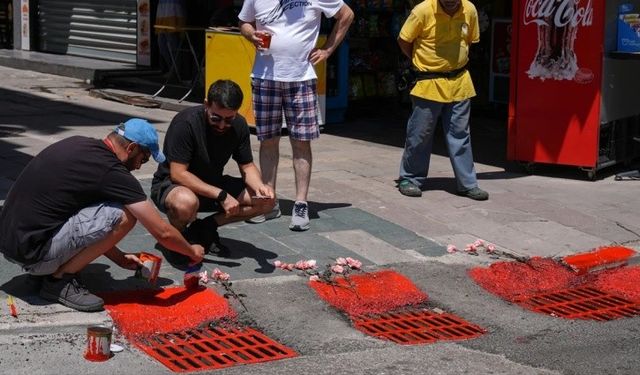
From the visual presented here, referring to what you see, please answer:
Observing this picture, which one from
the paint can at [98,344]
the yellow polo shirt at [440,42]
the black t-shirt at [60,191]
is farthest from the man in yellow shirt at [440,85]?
the paint can at [98,344]

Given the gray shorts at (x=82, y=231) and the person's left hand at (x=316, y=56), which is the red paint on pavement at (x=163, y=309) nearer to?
the gray shorts at (x=82, y=231)

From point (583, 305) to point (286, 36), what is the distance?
281 centimetres

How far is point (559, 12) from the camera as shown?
9.76 metres

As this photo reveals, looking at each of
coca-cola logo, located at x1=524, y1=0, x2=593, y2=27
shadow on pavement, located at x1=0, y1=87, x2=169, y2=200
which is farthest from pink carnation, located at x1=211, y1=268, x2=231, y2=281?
coca-cola logo, located at x1=524, y1=0, x2=593, y2=27

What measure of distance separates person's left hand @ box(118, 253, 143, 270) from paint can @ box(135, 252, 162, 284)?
0.02m

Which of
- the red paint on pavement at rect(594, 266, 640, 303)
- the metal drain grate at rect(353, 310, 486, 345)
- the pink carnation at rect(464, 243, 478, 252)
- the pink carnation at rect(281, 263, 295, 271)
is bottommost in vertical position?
the metal drain grate at rect(353, 310, 486, 345)

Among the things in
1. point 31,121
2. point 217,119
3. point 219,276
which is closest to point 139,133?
point 217,119

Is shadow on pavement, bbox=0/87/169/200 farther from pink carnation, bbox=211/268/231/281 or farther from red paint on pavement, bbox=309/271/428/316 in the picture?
red paint on pavement, bbox=309/271/428/316

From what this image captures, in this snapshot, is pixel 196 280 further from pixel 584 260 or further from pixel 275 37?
pixel 584 260

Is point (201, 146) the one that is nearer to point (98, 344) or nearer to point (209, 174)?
point (209, 174)

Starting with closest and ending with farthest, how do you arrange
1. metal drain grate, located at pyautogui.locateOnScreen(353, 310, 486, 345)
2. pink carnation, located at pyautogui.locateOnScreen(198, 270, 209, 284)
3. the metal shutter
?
metal drain grate, located at pyautogui.locateOnScreen(353, 310, 486, 345), pink carnation, located at pyautogui.locateOnScreen(198, 270, 209, 284), the metal shutter

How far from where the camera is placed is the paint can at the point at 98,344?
547cm

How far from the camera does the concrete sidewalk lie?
6785 millimetres

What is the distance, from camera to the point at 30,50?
18969 mm
